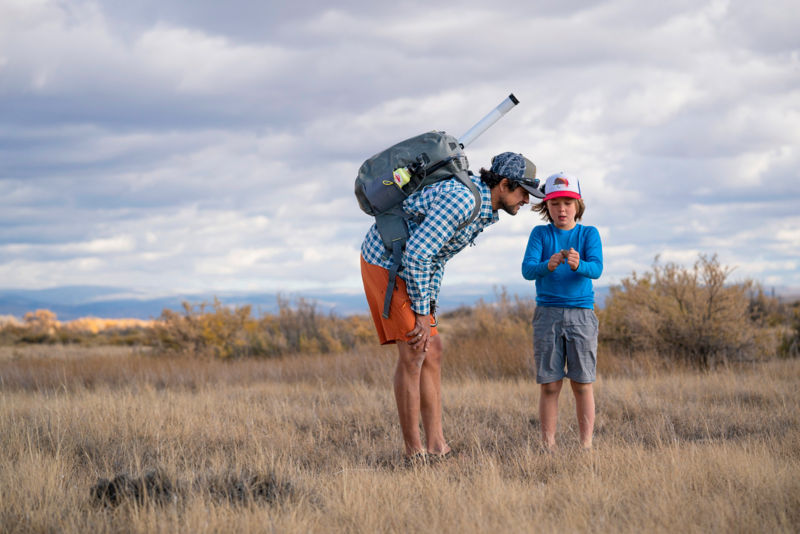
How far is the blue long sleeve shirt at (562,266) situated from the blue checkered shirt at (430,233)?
612 mm

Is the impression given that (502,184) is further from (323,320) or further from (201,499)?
(323,320)

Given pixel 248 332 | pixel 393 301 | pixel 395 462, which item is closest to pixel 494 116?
pixel 393 301

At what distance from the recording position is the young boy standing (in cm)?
522

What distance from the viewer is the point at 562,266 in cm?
528

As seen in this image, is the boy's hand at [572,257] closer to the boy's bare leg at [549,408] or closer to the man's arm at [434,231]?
the man's arm at [434,231]

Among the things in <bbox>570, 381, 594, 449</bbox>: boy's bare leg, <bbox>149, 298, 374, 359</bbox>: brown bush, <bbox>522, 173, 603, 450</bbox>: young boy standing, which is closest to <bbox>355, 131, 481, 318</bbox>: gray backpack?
<bbox>522, 173, 603, 450</bbox>: young boy standing

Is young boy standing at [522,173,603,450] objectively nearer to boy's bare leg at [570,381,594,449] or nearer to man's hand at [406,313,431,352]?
boy's bare leg at [570,381,594,449]

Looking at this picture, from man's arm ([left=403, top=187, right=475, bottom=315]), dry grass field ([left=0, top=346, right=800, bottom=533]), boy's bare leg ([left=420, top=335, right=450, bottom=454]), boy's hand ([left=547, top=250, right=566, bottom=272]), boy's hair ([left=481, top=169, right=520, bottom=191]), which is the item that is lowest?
dry grass field ([left=0, top=346, right=800, bottom=533])

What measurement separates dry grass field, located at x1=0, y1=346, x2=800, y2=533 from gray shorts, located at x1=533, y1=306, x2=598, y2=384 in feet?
1.88

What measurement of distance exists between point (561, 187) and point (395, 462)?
92.7 inches

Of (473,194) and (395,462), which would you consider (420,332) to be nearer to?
(473,194)

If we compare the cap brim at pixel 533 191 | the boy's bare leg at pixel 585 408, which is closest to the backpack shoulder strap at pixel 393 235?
the cap brim at pixel 533 191

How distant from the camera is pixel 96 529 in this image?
353 cm

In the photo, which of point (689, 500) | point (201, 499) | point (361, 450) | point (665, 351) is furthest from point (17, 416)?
point (665, 351)
